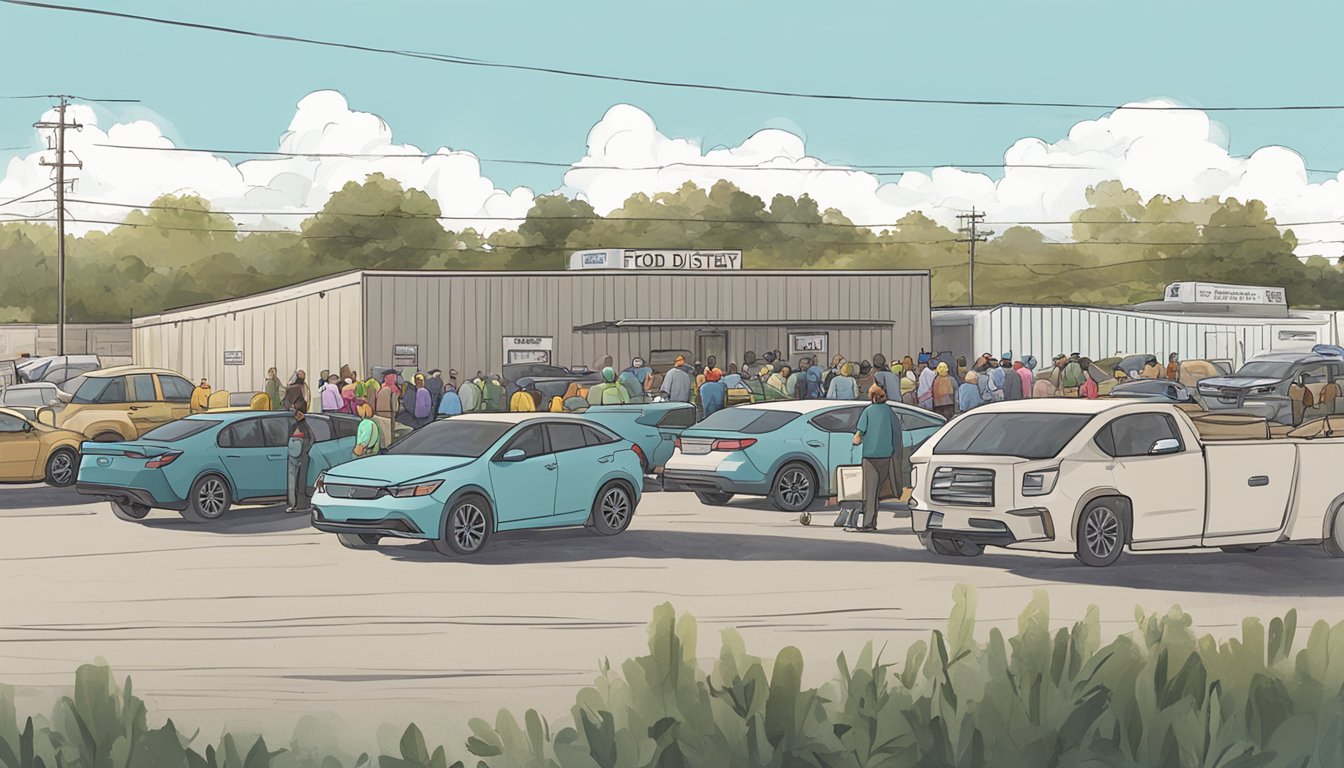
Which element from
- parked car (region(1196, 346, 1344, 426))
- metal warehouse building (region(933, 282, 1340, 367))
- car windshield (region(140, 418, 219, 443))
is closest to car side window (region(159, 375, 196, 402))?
car windshield (region(140, 418, 219, 443))

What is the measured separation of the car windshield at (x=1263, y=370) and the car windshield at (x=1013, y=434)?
1134 inches

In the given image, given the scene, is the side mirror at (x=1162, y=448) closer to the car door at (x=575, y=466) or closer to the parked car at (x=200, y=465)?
the car door at (x=575, y=466)

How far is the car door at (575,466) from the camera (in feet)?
58.4

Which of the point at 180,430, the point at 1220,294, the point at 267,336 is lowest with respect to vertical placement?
the point at 180,430

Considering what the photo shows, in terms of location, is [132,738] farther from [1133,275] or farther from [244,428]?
[1133,275]

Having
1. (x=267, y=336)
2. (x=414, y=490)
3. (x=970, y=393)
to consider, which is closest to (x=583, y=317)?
(x=267, y=336)

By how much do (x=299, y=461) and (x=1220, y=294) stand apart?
50867 mm

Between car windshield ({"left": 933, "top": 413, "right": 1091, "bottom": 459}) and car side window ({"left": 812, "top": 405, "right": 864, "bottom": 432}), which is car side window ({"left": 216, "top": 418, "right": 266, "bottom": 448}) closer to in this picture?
car side window ({"left": 812, "top": 405, "right": 864, "bottom": 432})

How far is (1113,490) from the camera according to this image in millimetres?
15070

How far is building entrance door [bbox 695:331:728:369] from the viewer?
1885 inches

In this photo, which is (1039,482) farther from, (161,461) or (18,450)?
(18,450)

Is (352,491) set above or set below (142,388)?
below

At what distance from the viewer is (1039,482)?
14.9 meters

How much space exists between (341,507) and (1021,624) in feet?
41.6
